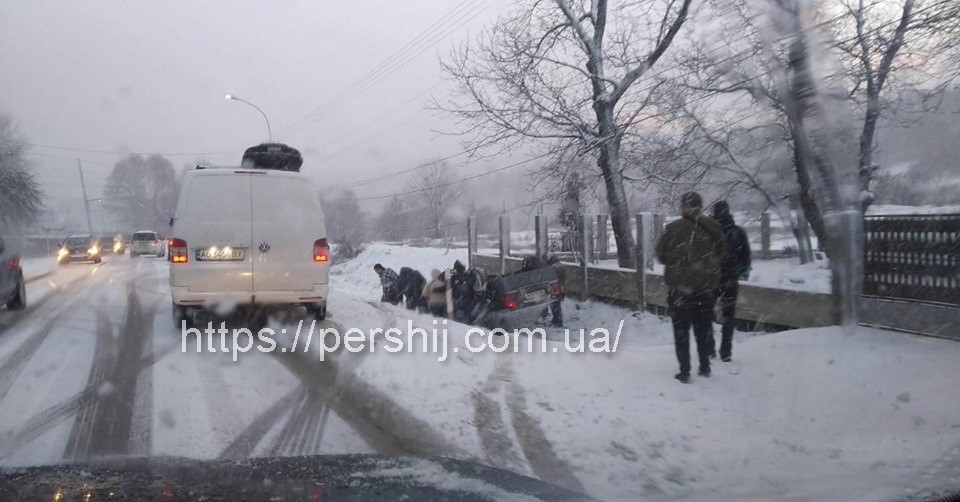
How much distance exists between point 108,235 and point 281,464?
167ft

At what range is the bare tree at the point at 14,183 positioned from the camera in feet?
75.2

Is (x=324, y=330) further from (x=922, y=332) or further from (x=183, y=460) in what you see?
(x=922, y=332)

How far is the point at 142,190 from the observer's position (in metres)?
38.1

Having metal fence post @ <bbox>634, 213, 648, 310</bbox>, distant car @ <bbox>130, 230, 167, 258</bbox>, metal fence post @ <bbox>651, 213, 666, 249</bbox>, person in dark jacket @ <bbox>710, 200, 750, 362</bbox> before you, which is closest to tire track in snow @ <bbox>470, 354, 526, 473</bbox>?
person in dark jacket @ <bbox>710, 200, 750, 362</bbox>

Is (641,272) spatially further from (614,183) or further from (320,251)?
(320,251)

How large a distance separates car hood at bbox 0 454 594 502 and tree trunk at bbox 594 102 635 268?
12.5 metres

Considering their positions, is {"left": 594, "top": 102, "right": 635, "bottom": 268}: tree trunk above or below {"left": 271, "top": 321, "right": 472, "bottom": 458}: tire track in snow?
above

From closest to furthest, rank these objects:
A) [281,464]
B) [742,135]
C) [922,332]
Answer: [281,464] < [922,332] < [742,135]

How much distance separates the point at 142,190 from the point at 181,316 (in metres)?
31.4

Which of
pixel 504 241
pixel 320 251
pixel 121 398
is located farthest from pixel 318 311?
pixel 504 241

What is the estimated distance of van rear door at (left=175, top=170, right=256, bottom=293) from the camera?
9.11 metres

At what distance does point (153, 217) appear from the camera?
41.2m

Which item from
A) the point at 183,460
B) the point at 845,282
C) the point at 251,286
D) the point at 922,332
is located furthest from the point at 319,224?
the point at 922,332

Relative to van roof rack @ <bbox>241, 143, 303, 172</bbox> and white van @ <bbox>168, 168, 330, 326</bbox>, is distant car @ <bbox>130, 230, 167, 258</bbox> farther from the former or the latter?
white van @ <bbox>168, 168, 330, 326</bbox>
